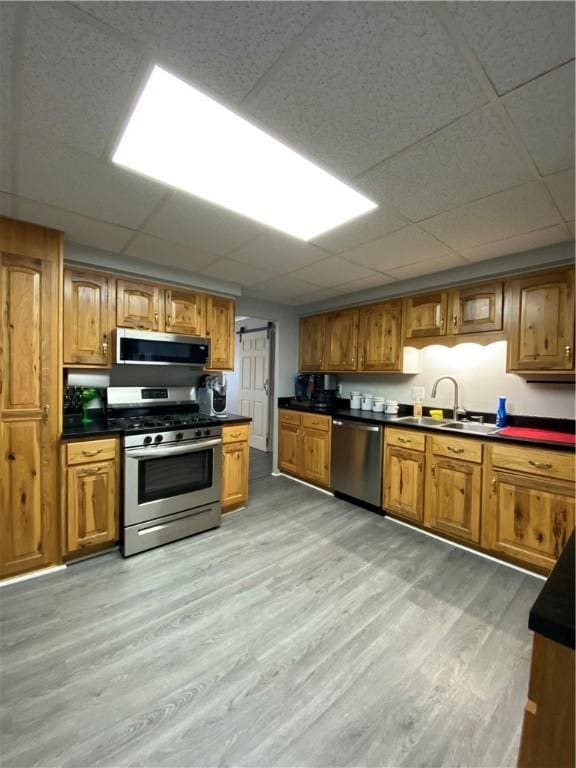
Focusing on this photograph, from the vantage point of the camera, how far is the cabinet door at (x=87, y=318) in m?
2.54

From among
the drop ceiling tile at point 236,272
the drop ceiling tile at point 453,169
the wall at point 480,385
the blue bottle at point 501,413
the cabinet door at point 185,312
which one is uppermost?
the drop ceiling tile at point 236,272

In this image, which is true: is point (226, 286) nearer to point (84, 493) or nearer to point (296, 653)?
point (84, 493)

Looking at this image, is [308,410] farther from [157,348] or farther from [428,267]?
[428,267]

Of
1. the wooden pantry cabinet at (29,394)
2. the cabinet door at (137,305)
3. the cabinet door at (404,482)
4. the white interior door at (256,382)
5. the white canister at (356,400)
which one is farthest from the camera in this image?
the white interior door at (256,382)

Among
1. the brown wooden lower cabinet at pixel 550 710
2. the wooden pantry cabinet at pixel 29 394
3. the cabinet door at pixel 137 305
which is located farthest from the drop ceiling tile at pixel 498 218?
the wooden pantry cabinet at pixel 29 394

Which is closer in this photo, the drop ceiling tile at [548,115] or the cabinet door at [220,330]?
the drop ceiling tile at [548,115]

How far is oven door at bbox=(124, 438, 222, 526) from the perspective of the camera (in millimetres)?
2439

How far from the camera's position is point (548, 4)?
0.84 metres

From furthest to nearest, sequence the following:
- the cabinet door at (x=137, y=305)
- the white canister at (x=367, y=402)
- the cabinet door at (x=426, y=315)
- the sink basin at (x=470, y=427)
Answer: the white canister at (x=367, y=402) → the cabinet door at (x=426, y=315) → the cabinet door at (x=137, y=305) → the sink basin at (x=470, y=427)

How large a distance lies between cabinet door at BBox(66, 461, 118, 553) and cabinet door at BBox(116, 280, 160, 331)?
1.24 meters

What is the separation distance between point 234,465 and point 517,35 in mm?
3154

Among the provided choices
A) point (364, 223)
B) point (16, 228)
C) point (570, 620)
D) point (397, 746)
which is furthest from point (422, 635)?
point (16, 228)

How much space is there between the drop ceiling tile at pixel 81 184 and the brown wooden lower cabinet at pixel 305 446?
2.75m

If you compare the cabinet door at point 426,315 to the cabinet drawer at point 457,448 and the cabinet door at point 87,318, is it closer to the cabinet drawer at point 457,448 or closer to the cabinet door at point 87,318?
the cabinet drawer at point 457,448
